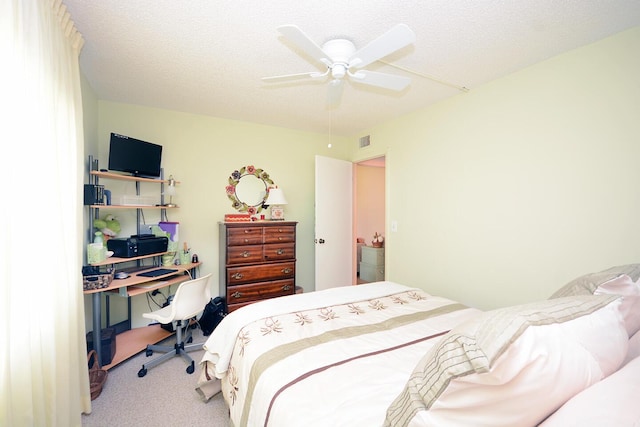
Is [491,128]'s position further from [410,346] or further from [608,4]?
[410,346]

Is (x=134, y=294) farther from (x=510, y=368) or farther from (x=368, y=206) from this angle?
(x=368, y=206)

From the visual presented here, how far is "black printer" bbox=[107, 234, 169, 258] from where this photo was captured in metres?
2.49

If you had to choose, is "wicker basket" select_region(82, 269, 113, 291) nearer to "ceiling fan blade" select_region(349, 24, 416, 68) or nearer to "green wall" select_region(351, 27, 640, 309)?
"ceiling fan blade" select_region(349, 24, 416, 68)

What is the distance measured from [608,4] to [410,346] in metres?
2.18

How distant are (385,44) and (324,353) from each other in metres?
1.64

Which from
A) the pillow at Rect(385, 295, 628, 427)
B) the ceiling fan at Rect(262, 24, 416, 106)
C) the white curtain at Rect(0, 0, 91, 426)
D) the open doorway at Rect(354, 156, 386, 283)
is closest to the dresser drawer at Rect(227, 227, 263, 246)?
the white curtain at Rect(0, 0, 91, 426)

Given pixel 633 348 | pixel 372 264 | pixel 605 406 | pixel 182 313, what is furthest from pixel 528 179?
pixel 372 264

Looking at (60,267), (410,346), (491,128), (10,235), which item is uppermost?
(491,128)

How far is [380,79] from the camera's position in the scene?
6.13 feet

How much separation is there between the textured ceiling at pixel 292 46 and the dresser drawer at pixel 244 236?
142 centimetres

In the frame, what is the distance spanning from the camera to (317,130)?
3.92 meters

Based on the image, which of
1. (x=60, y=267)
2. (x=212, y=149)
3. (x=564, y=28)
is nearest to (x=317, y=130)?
(x=212, y=149)

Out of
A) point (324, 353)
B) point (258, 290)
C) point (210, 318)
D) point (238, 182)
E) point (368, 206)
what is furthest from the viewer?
point (368, 206)

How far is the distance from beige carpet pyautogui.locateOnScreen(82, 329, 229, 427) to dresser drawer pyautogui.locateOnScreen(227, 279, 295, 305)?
2.62 feet
